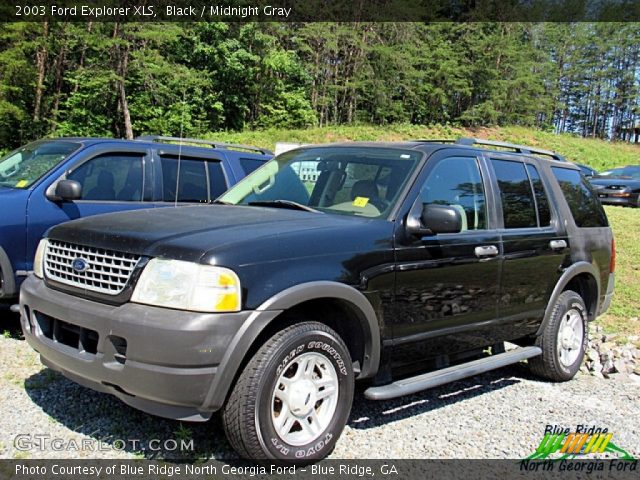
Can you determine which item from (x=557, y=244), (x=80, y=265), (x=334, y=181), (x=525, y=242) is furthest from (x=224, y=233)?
(x=557, y=244)

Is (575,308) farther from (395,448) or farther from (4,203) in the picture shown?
(4,203)

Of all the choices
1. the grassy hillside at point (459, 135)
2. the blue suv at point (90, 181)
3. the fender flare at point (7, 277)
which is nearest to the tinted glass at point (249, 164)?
the blue suv at point (90, 181)

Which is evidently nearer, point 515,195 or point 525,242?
point 525,242

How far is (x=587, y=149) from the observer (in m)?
48.1

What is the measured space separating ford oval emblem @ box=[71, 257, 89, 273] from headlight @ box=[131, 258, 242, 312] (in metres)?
0.50

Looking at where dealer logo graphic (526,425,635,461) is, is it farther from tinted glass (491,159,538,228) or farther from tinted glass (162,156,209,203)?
tinted glass (162,156,209,203)

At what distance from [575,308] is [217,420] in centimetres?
350

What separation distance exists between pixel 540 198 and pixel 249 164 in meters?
3.86

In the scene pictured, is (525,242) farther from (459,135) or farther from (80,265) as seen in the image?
(459,135)

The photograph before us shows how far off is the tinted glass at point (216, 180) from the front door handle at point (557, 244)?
3.87 metres

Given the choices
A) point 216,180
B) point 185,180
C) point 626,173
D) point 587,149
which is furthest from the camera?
point 587,149

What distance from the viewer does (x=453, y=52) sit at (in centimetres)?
5181

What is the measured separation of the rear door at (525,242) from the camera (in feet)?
15.8

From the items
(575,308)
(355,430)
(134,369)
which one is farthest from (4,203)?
(575,308)
